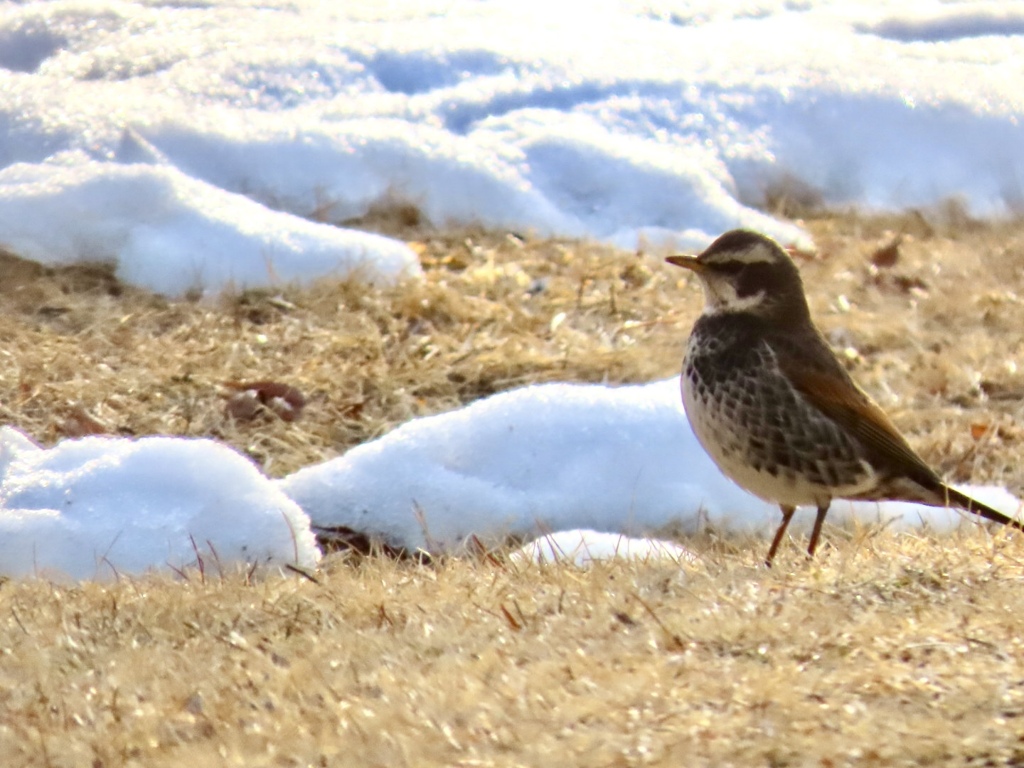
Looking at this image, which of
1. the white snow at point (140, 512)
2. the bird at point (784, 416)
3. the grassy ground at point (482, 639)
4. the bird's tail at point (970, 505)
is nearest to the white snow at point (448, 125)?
the grassy ground at point (482, 639)

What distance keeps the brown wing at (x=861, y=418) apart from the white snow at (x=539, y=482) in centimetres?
69

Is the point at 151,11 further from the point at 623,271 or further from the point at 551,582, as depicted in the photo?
the point at 551,582

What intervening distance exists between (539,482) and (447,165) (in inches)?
Answer: 138

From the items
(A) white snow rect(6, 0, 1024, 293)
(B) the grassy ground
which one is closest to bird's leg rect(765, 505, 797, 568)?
(B) the grassy ground

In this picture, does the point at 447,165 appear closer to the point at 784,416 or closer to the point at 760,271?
the point at 760,271

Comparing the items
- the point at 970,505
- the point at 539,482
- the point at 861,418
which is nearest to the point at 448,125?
the point at 539,482

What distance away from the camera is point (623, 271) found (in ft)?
27.5

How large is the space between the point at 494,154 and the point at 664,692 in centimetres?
661

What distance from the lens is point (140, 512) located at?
5652mm

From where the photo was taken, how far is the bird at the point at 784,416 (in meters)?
4.97

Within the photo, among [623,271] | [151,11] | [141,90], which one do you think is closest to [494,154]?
[623,271]

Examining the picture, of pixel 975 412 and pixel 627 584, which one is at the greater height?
pixel 627 584

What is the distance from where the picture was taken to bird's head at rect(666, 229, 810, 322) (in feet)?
17.3

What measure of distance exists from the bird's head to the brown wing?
0.98 ft
